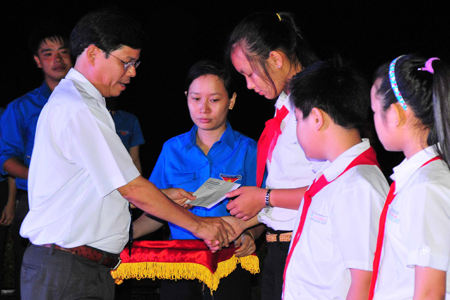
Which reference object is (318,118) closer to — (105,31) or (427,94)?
(427,94)

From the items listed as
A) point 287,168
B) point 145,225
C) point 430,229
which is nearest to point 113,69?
point 287,168

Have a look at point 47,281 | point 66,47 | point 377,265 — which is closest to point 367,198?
point 377,265

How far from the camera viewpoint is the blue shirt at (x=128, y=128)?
3.68m

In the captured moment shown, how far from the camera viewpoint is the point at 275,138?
213cm

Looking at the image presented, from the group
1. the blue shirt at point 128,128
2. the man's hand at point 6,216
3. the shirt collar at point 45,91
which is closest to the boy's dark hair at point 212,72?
the blue shirt at point 128,128

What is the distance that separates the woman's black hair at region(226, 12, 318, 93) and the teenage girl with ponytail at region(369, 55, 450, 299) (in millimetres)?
676

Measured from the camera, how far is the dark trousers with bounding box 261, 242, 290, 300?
1996 millimetres

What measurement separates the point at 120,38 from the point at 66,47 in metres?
1.58

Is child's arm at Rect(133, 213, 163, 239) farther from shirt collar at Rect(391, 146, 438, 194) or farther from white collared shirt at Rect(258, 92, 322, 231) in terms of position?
shirt collar at Rect(391, 146, 438, 194)

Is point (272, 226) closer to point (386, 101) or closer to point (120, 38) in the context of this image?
point (386, 101)

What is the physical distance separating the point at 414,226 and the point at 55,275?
125 cm

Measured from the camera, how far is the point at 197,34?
5000 millimetres

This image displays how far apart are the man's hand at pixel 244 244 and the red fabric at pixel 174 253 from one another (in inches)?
3.4

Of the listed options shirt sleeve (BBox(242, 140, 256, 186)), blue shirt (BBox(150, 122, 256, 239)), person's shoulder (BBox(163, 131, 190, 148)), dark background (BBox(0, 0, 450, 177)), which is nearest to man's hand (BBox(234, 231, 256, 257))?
blue shirt (BBox(150, 122, 256, 239))
